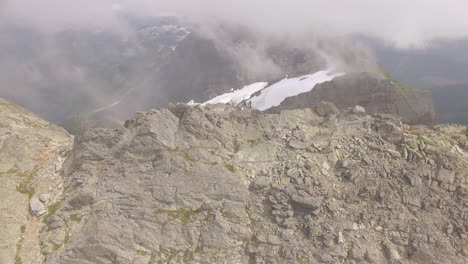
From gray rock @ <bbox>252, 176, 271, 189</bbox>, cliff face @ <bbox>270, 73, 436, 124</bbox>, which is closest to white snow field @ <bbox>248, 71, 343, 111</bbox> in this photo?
cliff face @ <bbox>270, 73, 436, 124</bbox>

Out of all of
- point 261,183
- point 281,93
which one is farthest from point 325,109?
point 281,93

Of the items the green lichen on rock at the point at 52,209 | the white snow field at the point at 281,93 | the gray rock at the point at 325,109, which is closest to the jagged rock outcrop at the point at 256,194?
the green lichen on rock at the point at 52,209

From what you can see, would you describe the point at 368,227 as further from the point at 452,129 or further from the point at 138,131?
the point at 138,131

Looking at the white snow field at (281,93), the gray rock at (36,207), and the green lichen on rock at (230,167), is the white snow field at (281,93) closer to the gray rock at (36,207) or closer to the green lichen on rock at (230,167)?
the green lichen on rock at (230,167)

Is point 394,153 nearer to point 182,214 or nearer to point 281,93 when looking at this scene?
point 182,214

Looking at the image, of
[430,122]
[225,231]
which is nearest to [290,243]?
[225,231]
